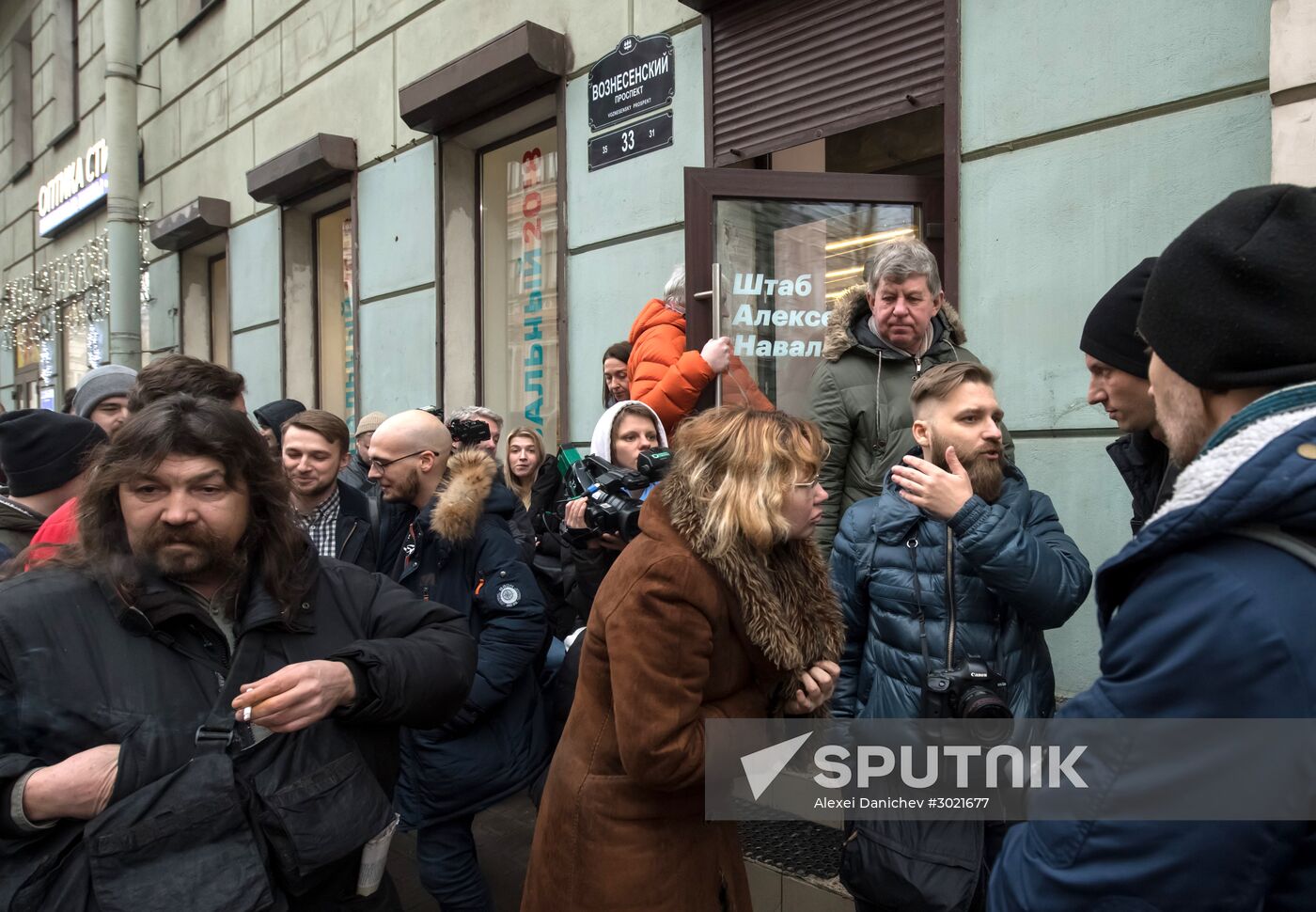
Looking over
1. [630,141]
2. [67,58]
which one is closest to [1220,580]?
[630,141]

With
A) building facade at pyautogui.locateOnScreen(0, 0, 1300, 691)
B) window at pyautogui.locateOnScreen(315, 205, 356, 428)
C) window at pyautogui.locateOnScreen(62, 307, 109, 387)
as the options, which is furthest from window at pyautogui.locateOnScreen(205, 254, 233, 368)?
window at pyautogui.locateOnScreen(315, 205, 356, 428)

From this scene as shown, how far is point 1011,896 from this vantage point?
1132mm

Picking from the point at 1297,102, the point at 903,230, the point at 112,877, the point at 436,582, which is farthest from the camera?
the point at 903,230

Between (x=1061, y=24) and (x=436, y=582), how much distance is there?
3.24m

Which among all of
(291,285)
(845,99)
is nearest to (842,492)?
(845,99)

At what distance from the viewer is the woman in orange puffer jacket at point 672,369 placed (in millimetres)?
3762

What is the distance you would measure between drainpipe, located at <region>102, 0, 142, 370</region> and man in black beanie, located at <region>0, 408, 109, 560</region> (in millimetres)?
7573

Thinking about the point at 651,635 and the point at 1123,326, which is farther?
the point at 1123,326

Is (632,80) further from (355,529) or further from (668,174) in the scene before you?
(355,529)

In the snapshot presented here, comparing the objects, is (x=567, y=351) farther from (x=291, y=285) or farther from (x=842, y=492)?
(x=291, y=285)

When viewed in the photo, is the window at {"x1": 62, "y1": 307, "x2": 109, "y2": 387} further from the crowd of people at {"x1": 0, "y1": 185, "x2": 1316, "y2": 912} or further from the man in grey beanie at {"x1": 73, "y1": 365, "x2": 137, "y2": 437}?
the crowd of people at {"x1": 0, "y1": 185, "x2": 1316, "y2": 912}

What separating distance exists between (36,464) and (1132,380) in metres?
3.05

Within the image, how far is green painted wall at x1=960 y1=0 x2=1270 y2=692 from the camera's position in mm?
3143

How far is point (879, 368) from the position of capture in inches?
127
